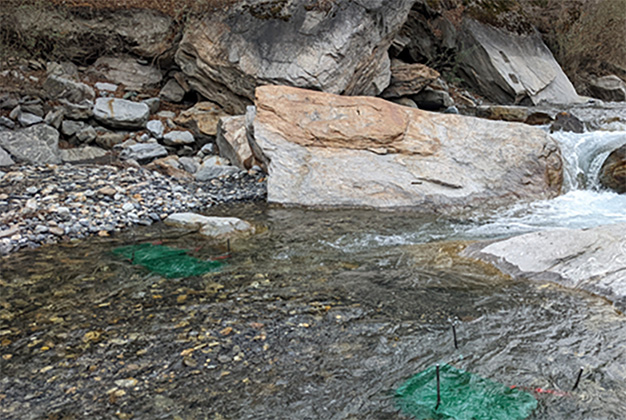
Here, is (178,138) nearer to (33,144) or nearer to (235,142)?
(235,142)

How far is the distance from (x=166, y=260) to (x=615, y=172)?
23.4 ft

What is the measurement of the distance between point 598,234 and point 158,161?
23.4 feet

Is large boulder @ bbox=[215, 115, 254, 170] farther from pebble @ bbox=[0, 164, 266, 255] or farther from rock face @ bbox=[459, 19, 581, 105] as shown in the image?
rock face @ bbox=[459, 19, 581, 105]

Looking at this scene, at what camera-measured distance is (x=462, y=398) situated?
252cm

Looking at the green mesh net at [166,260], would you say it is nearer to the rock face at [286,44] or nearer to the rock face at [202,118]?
the rock face at [202,118]

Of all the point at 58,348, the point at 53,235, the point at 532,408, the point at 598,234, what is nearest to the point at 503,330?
the point at 532,408

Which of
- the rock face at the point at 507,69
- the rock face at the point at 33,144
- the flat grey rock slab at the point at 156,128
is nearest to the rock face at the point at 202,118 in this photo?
the flat grey rock slab at the point at 156,128

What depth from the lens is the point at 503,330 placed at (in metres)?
3.23

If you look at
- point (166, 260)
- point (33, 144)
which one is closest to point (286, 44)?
point (33, 144)

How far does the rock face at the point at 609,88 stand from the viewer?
16.5m

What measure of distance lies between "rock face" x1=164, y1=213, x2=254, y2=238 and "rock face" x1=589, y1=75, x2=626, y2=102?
52.2ft

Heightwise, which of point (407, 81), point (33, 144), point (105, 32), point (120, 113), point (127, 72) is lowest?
point (33, 144)

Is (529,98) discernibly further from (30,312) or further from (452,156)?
(30,312)

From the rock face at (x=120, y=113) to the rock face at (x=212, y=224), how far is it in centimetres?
417
